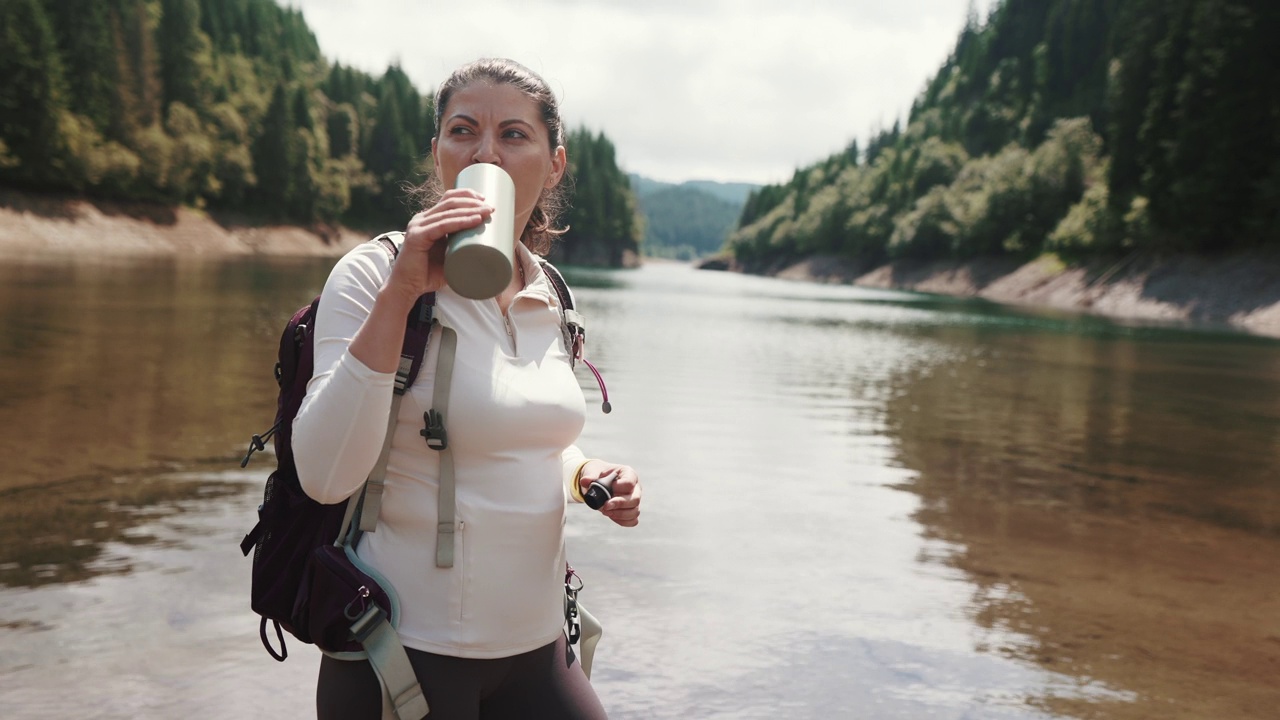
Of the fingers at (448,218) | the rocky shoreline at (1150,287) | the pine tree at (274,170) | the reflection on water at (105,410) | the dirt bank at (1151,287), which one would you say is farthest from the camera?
the pine tree at (274,170)

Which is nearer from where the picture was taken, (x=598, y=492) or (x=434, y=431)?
(x=434, y=431)

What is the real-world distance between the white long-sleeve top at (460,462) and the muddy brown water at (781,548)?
2.66m

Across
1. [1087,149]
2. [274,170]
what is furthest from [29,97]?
[1087,149]

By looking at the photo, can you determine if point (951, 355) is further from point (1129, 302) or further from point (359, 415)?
point (1129, 302)

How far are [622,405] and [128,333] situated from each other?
9.93 meters

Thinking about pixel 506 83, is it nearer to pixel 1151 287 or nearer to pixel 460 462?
pixel 460 462

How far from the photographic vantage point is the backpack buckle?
6.31ft

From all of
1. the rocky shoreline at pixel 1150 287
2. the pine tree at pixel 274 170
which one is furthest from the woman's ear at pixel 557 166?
the pine tree at pixel 274 170

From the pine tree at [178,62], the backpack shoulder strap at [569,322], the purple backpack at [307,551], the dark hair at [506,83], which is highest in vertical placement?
the pine tree at [178,62]

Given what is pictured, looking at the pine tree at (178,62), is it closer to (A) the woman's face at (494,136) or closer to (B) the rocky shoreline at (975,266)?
(B) the rocky shoreline at (975,266)

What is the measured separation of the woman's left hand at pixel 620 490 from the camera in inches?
88.2

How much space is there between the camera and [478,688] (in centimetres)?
208

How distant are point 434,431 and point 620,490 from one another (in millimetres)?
526

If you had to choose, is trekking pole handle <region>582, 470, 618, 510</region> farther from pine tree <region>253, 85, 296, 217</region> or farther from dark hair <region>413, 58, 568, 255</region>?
pine tree <region>253, 85, 296, 217</region>
